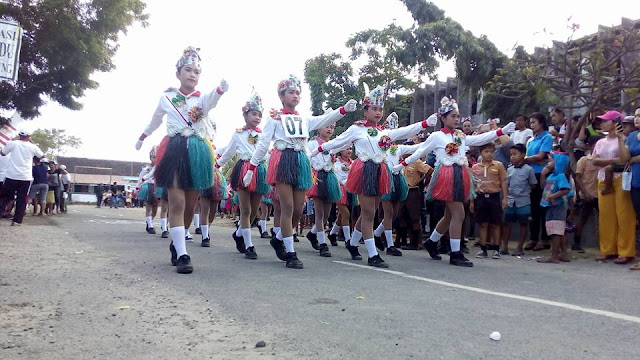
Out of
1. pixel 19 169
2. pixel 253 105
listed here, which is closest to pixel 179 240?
pixel 253 105

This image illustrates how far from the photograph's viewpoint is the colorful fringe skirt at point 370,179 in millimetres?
6789

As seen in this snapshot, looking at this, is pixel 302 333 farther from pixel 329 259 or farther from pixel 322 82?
pixel 322 82

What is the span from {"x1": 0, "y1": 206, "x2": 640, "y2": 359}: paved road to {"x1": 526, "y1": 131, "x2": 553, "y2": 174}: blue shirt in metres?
2.44

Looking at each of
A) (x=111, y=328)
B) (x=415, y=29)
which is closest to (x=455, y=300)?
(x=111, y=328)

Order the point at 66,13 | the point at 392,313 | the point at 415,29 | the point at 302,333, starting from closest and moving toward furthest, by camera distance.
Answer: the point at 302,333, the point at 392,313, the point at 66,13, the point at 415,29

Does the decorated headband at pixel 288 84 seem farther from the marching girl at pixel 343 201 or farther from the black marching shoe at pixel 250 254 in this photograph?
the marching girl at pixel 343 201

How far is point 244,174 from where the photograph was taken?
24.5ft

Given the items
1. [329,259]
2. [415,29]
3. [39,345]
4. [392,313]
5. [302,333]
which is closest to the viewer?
[39,345]

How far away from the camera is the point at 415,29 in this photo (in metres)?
17.8

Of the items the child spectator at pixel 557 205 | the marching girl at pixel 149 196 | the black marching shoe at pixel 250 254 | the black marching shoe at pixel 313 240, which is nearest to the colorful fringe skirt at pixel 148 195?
the marching girl at pixel 149 196

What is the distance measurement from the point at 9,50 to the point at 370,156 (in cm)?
535

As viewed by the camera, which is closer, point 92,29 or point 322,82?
point 92,29

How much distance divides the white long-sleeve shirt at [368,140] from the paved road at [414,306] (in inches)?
59.1

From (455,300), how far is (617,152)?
4.49 m
